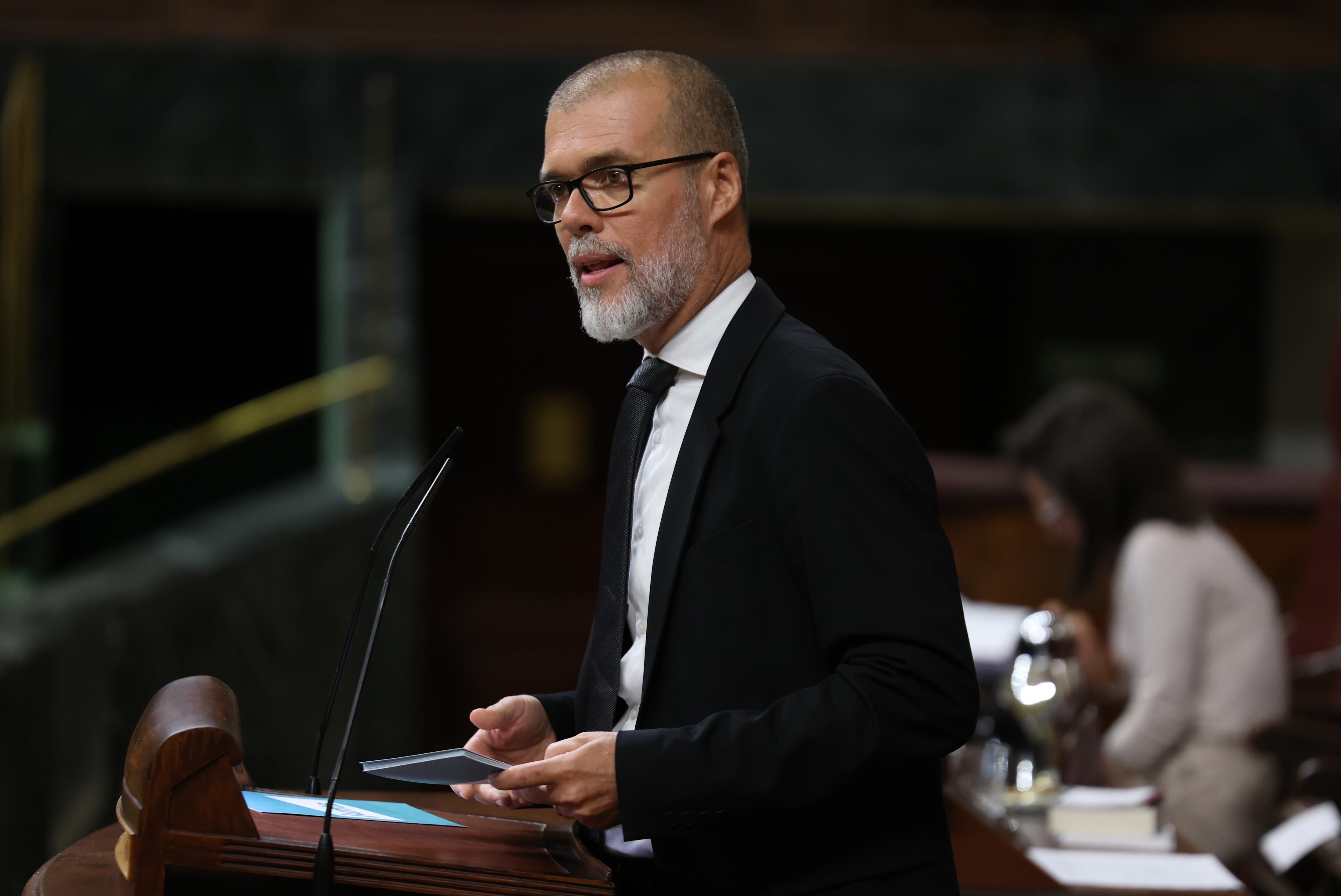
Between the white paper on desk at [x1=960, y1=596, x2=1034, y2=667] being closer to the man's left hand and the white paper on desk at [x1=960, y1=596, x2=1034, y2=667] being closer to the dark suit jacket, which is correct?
the dark suit jacket

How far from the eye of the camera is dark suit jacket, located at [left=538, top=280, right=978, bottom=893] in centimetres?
122

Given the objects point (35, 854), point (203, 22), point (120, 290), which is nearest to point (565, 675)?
point (120, 290)

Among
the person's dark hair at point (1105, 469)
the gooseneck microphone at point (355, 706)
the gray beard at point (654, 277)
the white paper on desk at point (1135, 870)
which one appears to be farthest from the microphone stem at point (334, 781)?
the person's dark hair at point (1105, 469)

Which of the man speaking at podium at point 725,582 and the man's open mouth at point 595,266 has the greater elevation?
the man's open mouth at point 595,266

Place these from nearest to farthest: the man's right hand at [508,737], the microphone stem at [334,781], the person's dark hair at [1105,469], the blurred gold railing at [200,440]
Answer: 1. the microphone stem at [334,781]
2. the man's right hand at [508,737]
3. the person's dark hair at [1105,469]
4. the blurred gold railing at [200,440]

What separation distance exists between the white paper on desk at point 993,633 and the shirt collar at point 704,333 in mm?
1374

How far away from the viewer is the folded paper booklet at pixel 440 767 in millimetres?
1246

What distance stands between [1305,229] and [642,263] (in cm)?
547

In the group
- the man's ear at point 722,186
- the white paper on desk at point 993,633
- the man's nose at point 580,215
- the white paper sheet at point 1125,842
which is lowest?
the white paper sheet at point 1125,842

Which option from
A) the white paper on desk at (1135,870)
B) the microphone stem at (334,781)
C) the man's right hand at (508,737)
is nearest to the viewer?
the microphone stem at (334,781)

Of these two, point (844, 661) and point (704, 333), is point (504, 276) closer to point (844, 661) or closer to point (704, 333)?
point (704, 333)

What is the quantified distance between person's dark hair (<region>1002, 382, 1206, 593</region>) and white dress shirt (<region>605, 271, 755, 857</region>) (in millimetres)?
2056

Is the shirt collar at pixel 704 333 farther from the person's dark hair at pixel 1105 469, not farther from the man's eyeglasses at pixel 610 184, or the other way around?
the person's dark hair at pixel 1105 469

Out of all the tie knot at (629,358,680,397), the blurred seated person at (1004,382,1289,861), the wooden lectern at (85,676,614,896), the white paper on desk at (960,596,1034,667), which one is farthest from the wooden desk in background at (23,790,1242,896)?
the blurred seated person at (1004,382,1289,861)
